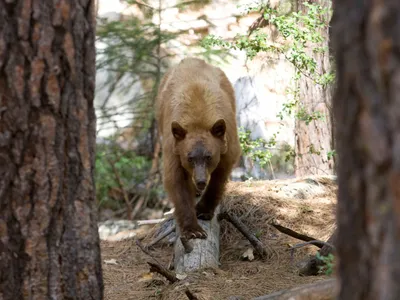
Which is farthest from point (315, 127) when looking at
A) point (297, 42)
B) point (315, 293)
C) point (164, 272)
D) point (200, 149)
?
point (315, 293)

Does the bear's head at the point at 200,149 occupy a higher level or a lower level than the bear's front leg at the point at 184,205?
higher

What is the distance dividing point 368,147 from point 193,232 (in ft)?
16.6

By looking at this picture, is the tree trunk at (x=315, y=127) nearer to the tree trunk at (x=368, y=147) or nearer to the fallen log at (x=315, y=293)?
the fallen log at (x=315, y=293)

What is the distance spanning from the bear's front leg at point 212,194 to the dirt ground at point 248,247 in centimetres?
37

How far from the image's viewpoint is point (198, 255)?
6496 millimetres

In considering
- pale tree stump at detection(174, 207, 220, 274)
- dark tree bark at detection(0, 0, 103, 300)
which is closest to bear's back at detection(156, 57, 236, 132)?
pale tree stump at detection(174, 207, 220, 274)

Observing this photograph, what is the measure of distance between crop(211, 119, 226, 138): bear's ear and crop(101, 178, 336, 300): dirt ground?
1.22 m

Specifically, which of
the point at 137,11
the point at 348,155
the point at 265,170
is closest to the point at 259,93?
the point at 265,170

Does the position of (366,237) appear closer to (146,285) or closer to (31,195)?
(31,195)

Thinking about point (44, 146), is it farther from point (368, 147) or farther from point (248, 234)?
point (248, 234)

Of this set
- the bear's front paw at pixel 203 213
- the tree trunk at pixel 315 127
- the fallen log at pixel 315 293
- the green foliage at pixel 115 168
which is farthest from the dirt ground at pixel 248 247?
the green foliage at pixel 115 168

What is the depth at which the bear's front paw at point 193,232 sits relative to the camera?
680 centimetres

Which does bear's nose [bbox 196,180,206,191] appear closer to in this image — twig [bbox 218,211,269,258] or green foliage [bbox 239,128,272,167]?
twig [bbox 218,211,269,258]

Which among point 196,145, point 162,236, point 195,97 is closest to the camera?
point 196,145
